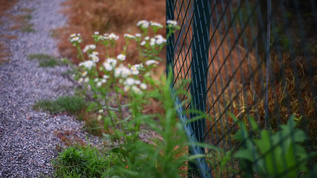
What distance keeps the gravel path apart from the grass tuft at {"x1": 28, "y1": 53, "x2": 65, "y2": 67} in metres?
0.09

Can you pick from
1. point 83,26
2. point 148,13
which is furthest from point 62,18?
point 148,13

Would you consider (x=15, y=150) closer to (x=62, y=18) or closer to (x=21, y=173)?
(x=21, y=173)

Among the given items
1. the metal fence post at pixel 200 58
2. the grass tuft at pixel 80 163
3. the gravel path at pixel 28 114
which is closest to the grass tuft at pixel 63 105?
the gravel path at pixel 28 114

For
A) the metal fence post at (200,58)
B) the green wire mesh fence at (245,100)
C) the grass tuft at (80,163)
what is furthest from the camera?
the grass tuft at (80,163)

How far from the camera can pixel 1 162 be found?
2055 mm

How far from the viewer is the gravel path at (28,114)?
2105 mm

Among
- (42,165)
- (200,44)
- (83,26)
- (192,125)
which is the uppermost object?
(200,44)

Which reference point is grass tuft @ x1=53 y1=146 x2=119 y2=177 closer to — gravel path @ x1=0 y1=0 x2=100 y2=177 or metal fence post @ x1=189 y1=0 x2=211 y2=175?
gravel path @ x1=0 y1=0 x2=100 y2=177

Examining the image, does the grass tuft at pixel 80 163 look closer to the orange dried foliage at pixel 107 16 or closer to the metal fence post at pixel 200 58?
the metal fence post at pixel 200 58

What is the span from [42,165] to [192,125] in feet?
3.81

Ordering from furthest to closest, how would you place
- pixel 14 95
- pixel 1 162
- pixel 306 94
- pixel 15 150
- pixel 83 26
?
pixel 83 26 → pixel 14 95 → pixel 306 94 → pixel 15 150 → pixel 1 162

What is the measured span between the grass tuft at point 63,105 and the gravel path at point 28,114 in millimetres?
87

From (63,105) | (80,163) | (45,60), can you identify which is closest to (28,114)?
(63,105)

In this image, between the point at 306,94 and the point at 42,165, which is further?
the point at 306,94
